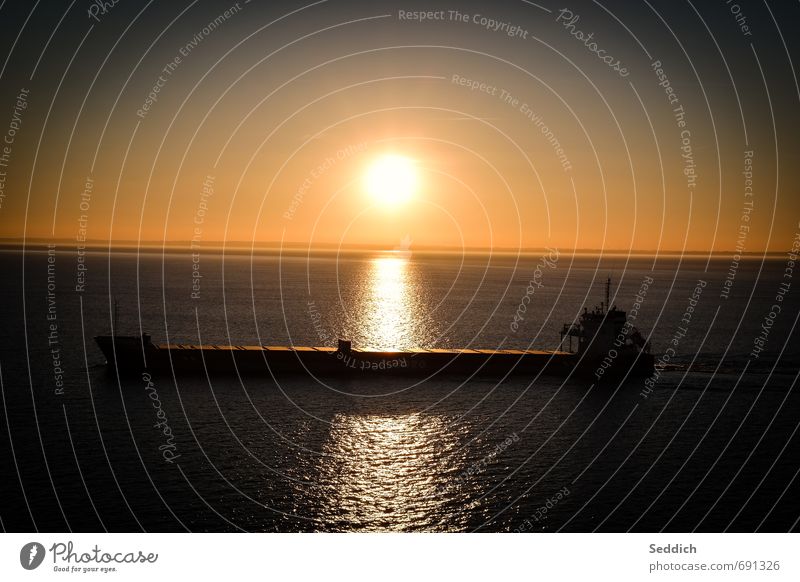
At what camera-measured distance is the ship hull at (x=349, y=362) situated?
7525 cm

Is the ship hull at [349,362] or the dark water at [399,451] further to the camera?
the ship hull at [349,362]

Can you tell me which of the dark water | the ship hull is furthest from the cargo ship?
the dark water

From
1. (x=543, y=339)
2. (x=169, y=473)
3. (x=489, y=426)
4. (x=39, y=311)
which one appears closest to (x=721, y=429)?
(x=489, y=426)

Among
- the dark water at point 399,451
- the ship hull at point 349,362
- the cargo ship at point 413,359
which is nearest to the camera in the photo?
the dark water at point 399,451

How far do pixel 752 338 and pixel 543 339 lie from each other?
36106 millimetres

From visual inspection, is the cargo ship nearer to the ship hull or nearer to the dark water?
the ship hull

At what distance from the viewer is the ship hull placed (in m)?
75.2

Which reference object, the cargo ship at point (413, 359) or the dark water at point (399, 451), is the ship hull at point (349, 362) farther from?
the dark water at point (399, 451)

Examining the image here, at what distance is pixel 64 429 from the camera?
4794cm

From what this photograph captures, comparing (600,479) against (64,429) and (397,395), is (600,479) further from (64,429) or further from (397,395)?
(64,429)

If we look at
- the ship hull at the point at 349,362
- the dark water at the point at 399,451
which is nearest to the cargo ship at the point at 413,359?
the ship hull at the point at 349,362

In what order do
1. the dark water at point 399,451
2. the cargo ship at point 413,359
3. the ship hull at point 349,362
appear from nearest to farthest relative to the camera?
1. the dark water at point 399,451
2. the ship hull at point 349,362
3. the cargo ship at point 413,359

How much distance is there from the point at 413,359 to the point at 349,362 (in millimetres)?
7339

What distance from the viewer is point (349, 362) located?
80.1m
